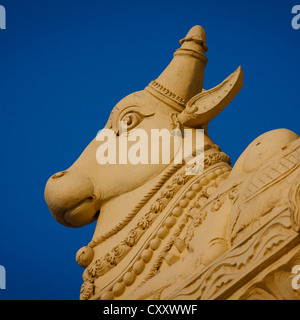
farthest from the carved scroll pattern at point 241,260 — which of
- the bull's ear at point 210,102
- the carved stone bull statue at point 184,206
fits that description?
the bull's ear at point 210,102

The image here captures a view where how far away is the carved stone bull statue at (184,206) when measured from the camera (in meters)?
3.34

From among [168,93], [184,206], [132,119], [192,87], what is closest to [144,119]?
[132,119]

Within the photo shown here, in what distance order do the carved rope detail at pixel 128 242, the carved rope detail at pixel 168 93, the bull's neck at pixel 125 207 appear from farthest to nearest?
the carved rope detail at pixel 168 93
the bull's neck at pixel 125 207
the carved rope detail at pixel 128 242

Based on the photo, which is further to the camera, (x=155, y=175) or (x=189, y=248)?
(x=155, y=175)

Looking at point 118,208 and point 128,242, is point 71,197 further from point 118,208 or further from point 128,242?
point 128,242

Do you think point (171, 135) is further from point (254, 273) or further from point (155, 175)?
point (254, 273)

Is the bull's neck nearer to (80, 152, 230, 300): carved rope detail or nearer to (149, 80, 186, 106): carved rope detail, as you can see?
(80, 152, 230, 300): carved rope detail

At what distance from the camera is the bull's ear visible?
481cm

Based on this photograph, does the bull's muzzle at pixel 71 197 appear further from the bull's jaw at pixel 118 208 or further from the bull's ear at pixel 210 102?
the bull's ear at pixel 210 102

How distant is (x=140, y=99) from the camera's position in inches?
204

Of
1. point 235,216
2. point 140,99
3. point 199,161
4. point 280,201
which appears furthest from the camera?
point 140,99
